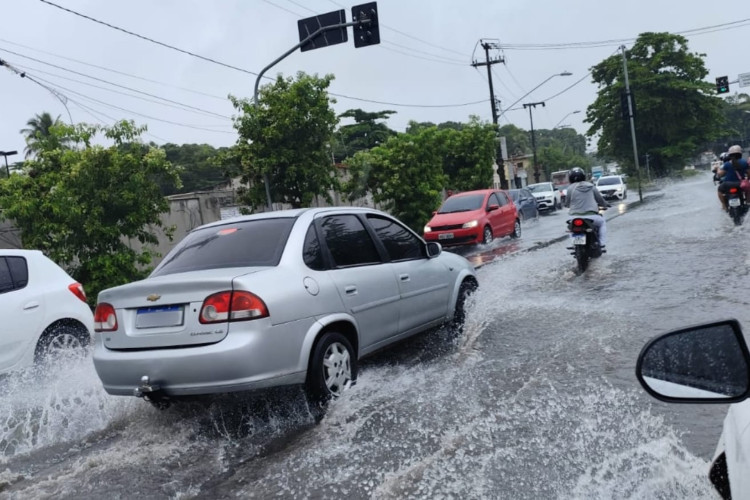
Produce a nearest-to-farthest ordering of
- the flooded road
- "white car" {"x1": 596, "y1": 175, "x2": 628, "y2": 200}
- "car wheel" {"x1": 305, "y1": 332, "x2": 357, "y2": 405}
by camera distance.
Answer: the flooded road → "car wheel" {"x1": 305, "y1": 332, "x2": 357, "y2": 405} → "white car" {"x1": 596, "y1": 175, "x2": 628, "y2": 200}

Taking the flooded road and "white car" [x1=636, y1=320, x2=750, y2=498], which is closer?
"white car" [x1=636, y1=320, x2=750, y2=498]

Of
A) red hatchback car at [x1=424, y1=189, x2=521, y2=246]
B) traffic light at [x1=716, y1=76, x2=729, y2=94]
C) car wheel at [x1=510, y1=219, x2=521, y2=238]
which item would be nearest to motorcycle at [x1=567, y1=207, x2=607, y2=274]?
red hatchback car at [x1=424, y1=189, x2=521, y2=246]

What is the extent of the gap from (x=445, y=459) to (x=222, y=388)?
1463 mm

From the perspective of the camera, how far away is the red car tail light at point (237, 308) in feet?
14.0

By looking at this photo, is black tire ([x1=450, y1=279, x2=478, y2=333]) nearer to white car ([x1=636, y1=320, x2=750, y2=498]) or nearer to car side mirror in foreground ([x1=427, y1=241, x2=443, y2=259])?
car side mirror in foreground ([x1=427, y1=241, x2=443, y2=259])

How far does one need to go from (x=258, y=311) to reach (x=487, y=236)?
45.9 feet

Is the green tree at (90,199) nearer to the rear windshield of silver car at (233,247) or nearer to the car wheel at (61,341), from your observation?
the car wheel at (61,341)

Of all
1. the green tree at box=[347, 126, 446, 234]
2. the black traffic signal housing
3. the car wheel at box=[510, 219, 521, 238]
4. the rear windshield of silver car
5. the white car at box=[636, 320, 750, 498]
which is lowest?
the car wheel at box=[510, 219, 521, 238]

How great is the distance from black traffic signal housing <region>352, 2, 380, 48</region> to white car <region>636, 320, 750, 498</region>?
13982 mm

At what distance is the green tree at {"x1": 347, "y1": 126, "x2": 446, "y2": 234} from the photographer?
2125 centimetres

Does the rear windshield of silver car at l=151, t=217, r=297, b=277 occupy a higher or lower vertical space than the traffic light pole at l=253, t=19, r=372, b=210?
lower

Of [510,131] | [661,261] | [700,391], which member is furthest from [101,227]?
[510,131]

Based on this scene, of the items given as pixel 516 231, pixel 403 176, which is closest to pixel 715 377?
pixel 516 231

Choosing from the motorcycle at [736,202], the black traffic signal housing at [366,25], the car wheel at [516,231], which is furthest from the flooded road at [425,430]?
the car wheel at [516,231]
